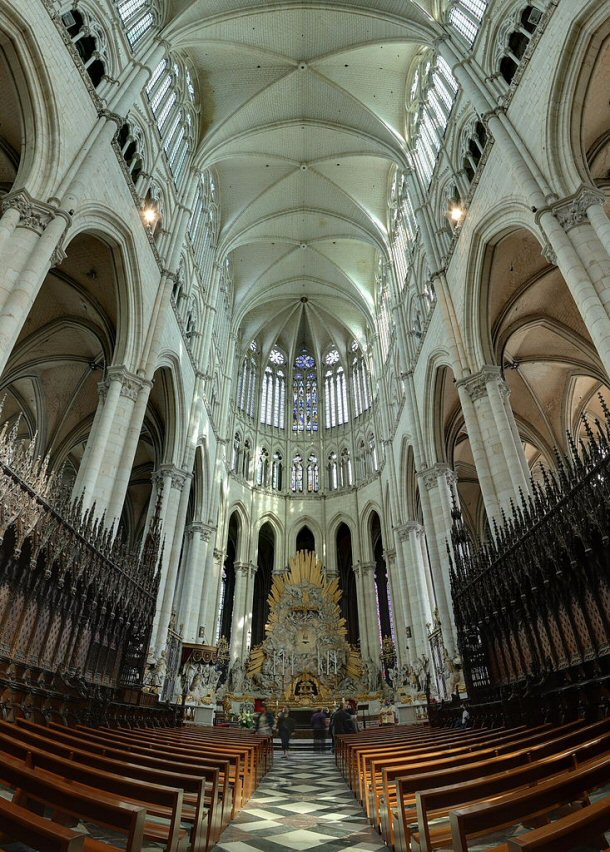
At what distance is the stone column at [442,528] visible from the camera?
12.6 meters

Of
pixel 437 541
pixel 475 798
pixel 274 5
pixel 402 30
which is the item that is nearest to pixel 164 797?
pixel 475 798

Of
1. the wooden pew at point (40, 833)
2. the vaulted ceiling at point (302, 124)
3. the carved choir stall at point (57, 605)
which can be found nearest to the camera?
the wooden pew at point (40, 833)

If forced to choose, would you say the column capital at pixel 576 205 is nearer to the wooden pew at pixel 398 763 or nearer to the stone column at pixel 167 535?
the wooden pew at pixel 398 763

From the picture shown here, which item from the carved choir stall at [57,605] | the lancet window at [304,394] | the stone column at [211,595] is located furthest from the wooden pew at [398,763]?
the lancet window at [304,394]

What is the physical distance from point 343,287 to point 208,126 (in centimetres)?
1096

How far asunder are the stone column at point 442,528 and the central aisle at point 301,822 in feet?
24.7

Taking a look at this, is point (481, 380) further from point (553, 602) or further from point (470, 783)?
point (470, 783)

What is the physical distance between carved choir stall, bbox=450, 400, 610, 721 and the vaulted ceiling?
14.3 meters

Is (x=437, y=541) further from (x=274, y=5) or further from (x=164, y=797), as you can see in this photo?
→ (x=274, y=5)

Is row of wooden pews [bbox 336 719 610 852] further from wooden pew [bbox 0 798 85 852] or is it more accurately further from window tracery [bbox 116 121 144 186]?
window tracery [bbox 116 121 144 186]

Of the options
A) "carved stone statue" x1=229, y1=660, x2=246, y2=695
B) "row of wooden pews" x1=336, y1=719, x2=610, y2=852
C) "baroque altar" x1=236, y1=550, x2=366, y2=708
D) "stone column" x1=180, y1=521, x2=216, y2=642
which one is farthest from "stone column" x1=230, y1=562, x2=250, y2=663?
"row of wooden pews" x1=336, y1=719, x2=610, y2=852

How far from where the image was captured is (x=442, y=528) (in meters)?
13.8

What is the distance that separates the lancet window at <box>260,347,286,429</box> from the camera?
94.1 feet

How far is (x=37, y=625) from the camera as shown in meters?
6.53
